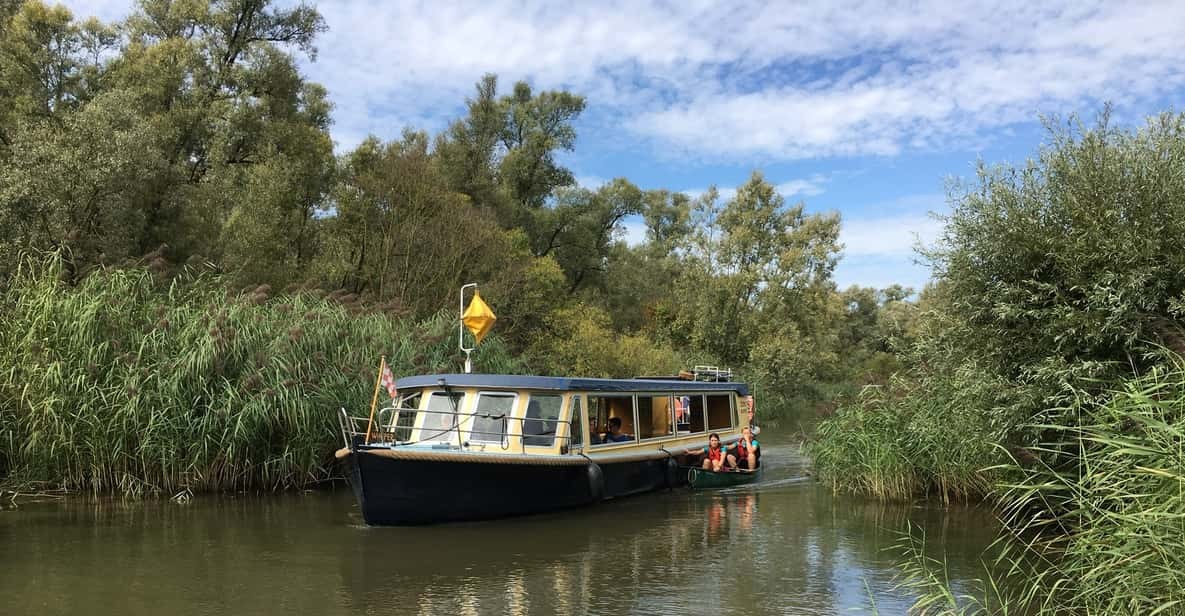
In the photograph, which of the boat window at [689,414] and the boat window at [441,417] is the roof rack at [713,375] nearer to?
the boat window at [689,414]

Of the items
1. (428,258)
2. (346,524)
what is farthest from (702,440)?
(428,258)

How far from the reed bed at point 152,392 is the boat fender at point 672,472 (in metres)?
5.76

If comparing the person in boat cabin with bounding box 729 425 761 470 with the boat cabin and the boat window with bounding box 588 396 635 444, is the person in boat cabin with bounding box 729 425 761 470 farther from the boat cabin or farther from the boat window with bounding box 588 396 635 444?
the boat cabin

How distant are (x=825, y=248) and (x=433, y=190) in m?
19.5

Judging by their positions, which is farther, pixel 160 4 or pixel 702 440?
pixel 160 4

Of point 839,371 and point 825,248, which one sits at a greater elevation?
point 825,248

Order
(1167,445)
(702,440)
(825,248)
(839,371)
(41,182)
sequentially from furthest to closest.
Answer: (839,371), (825,248), (702,440), (41,182), (1167,445)

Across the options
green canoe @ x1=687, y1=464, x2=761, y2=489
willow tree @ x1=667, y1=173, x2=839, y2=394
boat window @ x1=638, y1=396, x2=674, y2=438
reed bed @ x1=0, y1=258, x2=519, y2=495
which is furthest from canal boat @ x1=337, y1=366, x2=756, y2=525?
willow tree @ x1=667, y1=173, x2=839, y2=394

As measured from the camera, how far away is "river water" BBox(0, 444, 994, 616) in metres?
8.61

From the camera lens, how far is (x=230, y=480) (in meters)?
14.3

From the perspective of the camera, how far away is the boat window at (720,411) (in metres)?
19.5

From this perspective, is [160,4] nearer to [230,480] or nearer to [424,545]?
[230,480]

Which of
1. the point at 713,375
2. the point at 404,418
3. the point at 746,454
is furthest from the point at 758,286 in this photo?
the point at 404,418

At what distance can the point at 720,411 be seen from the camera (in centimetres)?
1970
